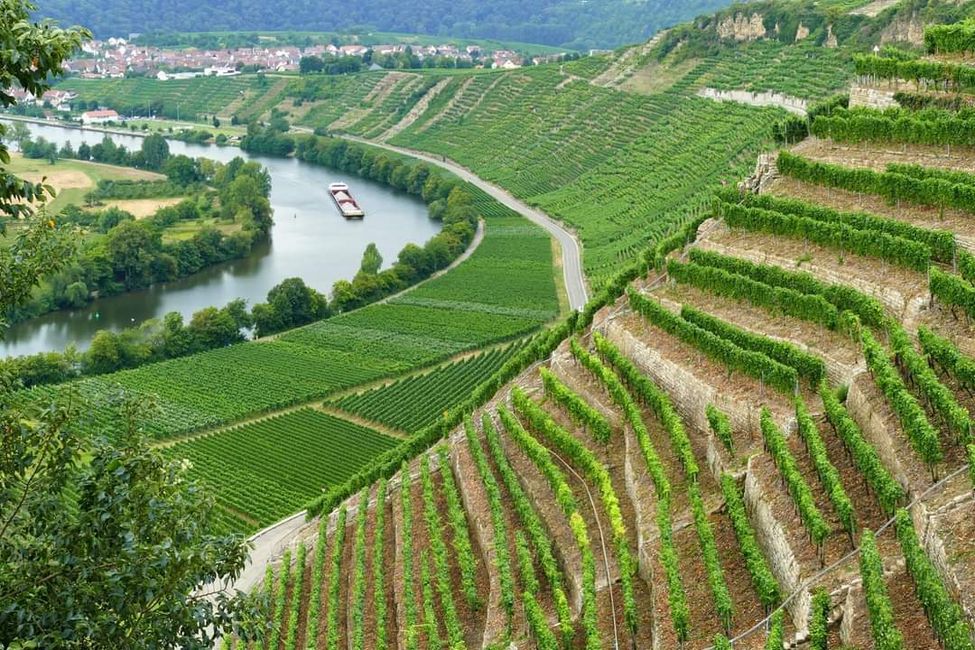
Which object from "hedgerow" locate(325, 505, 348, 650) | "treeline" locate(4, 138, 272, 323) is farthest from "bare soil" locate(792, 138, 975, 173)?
"treeline" locate(4, 138, 272, 323)

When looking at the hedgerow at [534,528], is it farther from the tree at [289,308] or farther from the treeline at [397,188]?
the treeline at [397,188]

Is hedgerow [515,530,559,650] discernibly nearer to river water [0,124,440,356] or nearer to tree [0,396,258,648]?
tree [0,396,258,648]

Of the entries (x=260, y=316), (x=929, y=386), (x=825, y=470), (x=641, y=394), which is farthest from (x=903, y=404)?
(x=260, y=316)

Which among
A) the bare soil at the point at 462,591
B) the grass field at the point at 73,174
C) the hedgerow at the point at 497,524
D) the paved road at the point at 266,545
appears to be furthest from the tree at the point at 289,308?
the grass field at the point at 73,174

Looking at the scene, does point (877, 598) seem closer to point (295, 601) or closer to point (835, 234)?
point (835, 234)

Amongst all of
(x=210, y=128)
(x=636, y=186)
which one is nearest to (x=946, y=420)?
(x=636, y=186)

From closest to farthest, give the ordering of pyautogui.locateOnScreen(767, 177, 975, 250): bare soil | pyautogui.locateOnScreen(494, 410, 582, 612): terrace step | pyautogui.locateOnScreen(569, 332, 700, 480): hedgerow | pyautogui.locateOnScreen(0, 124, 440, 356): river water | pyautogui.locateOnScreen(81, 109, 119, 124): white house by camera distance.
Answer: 1. pyautogui.locateOnScreen(494, 410, 582, 612): terrace step
2. pyautogui.locateOnScreen(569, 332, 700, 480): hedgerow
3. pyautogui.locateOnScreen(767, 177, 975, 250): bare soil
4. pyautogui.locateOnScreen(0, 124, 440, 356): river water
5. pyautogui.locateOnScreen(81, 109, 119, 124): white house
